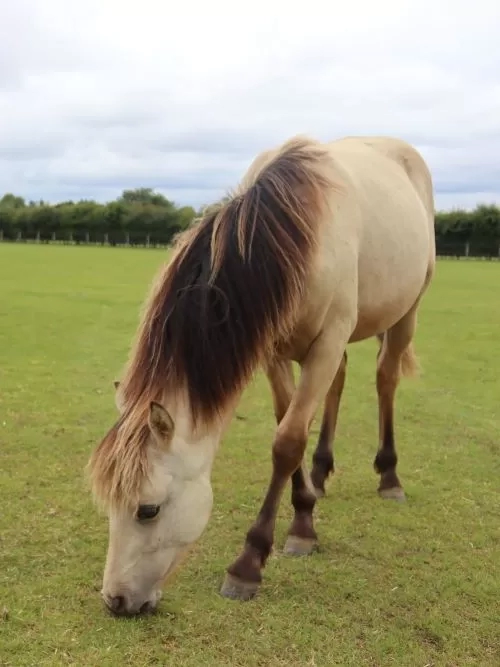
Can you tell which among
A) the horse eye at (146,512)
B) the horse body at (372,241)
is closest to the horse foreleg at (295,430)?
the horse body at (372,241)

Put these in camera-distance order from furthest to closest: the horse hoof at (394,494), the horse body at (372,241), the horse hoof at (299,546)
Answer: the horse hoof at (394,494), the horse hoof at (299,546), the horse body at (372,241)

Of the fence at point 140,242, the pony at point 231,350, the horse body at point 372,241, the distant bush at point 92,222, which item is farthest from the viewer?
the distant bush at point 92,222

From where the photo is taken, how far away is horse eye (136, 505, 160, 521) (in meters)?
2.60

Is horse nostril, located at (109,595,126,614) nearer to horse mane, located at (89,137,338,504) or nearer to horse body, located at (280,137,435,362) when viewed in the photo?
horse mane, located at (89,137,338,504)

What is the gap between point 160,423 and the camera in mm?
2570

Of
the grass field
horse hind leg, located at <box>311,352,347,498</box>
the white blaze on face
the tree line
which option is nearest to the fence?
the tree line

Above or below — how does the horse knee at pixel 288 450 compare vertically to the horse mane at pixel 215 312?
below

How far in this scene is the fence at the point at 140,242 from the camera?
1810 inches

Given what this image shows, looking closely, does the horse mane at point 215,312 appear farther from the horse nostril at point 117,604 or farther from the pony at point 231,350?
the horse nostril at point 117,604

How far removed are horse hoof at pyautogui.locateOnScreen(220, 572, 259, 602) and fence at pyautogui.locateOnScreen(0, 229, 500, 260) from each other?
4537 centimetres

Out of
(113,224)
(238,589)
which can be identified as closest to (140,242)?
(113,224)

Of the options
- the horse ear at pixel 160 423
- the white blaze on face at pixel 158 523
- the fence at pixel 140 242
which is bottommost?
the white blaze on face at pixel 158 523

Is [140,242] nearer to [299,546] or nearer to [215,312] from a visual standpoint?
[299,546]

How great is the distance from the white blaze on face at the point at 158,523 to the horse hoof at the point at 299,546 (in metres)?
0.98
